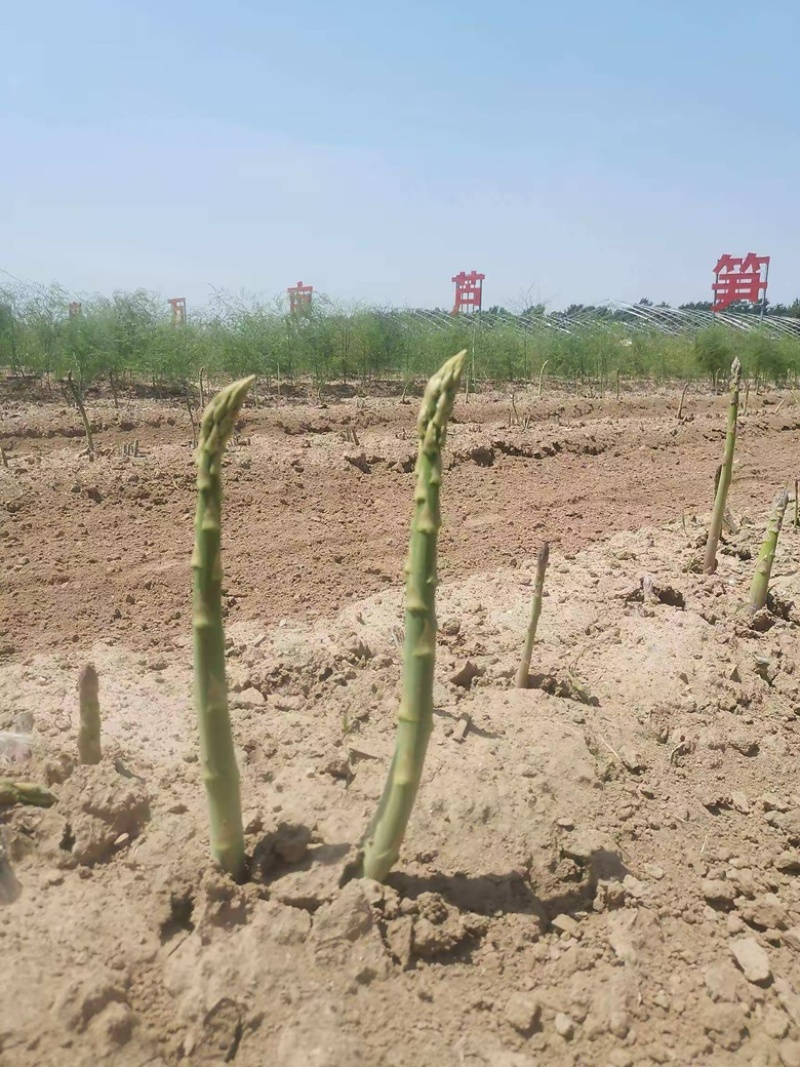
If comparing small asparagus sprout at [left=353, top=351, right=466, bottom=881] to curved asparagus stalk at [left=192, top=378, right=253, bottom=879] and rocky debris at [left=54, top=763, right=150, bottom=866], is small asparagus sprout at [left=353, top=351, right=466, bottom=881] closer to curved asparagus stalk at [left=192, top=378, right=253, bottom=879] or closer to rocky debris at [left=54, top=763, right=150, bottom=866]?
curved asparagus stalk at [left=192, top=378, right=253, bottom=879]

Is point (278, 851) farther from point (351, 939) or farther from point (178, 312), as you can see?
point (178, 312)

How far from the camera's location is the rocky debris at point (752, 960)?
200 cm

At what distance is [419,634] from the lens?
1917mm

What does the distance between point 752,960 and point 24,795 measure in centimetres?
206

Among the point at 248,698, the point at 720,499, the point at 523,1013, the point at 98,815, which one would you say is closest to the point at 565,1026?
the point at 523,1013

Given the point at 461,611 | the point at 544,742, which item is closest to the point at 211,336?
the point at 461,611

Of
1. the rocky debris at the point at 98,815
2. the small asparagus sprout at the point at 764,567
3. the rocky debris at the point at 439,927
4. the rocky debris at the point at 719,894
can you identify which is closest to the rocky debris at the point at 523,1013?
the rocky debris at the point at 439,927

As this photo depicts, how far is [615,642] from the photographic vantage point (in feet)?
12.4

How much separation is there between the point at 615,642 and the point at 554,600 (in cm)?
52

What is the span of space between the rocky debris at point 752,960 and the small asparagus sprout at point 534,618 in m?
1.27

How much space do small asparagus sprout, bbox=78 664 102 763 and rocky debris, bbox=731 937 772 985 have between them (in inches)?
74.7

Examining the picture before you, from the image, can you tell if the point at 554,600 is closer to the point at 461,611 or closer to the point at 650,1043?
the point at 461,611

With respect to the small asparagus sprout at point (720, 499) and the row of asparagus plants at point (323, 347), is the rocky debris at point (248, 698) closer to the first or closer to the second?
the small asparagus sprout at point (720, 499)

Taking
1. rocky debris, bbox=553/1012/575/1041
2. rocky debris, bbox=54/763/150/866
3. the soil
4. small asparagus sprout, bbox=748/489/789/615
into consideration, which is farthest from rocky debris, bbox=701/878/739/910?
small asparagus sprout, bbox=748/489/789/615
